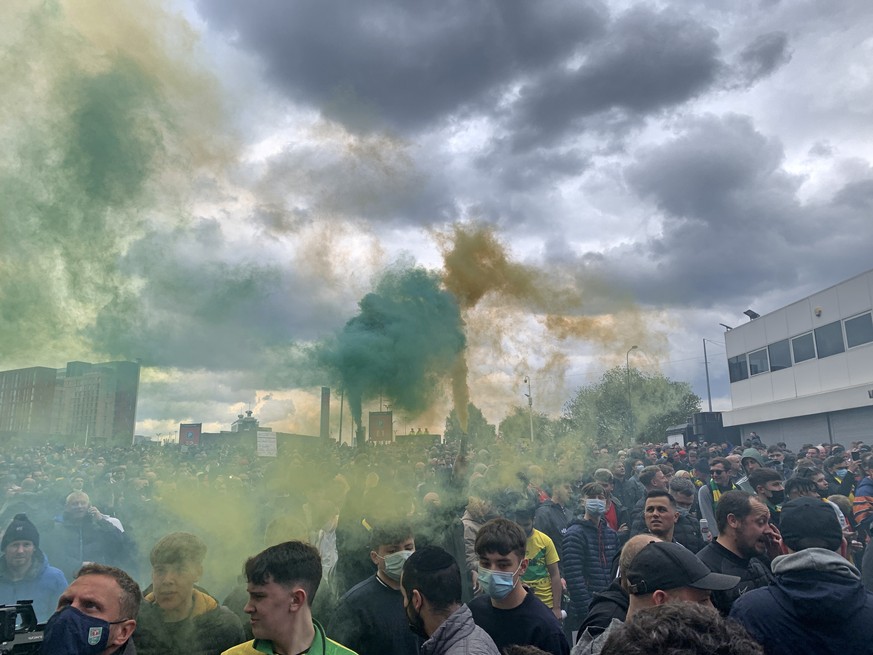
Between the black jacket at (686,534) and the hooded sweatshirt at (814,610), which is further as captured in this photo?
the black jacket at (686,534)

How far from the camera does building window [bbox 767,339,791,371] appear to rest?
114 ft

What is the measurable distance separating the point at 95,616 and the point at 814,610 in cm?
360

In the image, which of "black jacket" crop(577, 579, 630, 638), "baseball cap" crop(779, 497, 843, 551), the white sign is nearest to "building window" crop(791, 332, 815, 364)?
the white sign

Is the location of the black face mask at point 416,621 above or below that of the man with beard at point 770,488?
below

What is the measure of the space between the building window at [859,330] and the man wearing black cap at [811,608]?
30976 mm

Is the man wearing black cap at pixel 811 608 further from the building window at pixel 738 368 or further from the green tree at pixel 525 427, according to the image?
the building window at pixel 738 368

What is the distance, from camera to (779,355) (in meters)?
35.4

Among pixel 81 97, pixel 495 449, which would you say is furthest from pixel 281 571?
pixel 495 449

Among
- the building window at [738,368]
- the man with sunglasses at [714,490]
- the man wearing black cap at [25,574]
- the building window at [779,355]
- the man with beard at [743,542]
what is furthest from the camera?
the building window at [738,368]

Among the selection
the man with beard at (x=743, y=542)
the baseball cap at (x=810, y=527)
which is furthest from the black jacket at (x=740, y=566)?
the baseball cap at (x=810, y=527)

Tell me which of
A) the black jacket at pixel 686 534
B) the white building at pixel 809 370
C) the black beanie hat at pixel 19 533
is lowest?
the black jacket at pixel 686 534

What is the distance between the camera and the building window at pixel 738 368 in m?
38.8

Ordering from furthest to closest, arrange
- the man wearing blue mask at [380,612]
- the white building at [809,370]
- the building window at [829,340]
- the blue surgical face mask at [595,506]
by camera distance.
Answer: the building window at [829,340] < the white building at [809,370] < the blue surgical face mask at [595,506] < the man wearing blue mask at [380,612]

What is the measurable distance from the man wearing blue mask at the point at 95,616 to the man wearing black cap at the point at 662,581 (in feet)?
7.58
